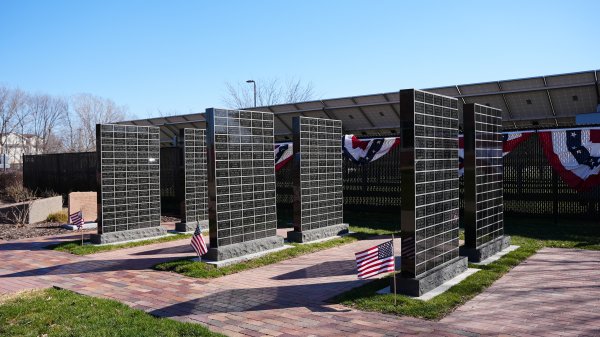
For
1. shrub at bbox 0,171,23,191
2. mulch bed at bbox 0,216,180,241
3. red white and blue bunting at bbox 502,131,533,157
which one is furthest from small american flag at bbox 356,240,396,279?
shrub at bbox 0,171,23,191

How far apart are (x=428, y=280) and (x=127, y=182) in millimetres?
8221

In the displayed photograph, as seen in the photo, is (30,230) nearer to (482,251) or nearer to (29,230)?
(29,230)

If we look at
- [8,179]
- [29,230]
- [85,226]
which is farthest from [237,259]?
[8,179]

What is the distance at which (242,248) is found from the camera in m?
9.78

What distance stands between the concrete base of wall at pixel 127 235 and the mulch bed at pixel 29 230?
292cm

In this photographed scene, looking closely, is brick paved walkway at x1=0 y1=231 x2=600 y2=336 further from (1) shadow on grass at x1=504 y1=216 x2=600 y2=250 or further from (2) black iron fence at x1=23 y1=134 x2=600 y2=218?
(2) black iron fence at x1=23 y1=134 x2=600 y2=218

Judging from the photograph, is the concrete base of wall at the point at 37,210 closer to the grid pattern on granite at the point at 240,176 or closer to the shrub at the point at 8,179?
the grid pattern on granite at the point at 240,176

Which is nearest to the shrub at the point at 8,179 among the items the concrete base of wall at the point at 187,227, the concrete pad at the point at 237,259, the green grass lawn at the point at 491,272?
the concrete base of wall at the point at 187,227

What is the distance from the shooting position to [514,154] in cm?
1462

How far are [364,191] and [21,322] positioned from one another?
12.5m

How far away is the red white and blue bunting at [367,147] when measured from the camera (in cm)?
1587

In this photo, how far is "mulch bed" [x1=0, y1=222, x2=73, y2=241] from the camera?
13.3 meters

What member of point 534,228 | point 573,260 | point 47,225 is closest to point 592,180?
point 534,228

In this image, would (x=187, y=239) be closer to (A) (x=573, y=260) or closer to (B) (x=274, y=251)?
(B) (x=274, y=251)
